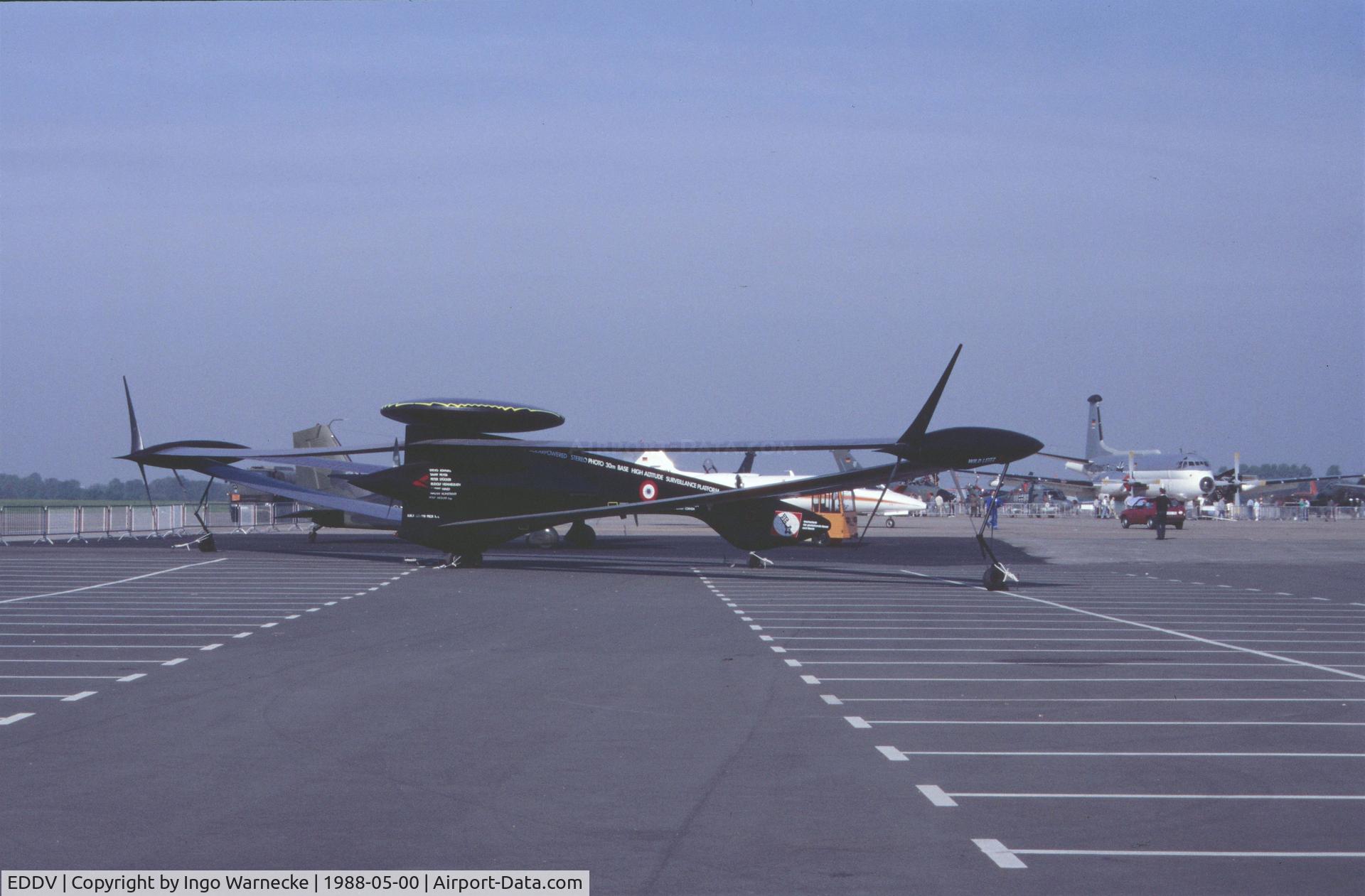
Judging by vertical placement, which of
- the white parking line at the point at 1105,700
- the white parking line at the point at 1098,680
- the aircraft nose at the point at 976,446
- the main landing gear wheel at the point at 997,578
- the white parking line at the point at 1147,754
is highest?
the aircraft nose at the point at 976,446

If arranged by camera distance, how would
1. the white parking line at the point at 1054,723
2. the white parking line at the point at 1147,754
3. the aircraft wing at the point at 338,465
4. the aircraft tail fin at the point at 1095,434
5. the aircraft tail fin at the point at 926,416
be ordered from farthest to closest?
the aircraft tail fin at the point at 1095,434 → the aircraft wing at the point at 338,465 → the aircraft tail fin at the point at 926,416 → the white parking line at the point at 1054,723 → the white parking line at the point at 1147,754

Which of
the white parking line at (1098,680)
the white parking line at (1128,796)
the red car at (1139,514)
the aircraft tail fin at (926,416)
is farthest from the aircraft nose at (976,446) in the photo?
the red car at (1139,514)

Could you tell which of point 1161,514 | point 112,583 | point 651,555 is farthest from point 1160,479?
point 112,583

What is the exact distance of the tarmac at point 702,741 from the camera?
6312 millimetres

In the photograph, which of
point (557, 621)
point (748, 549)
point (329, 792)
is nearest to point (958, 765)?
point (329, 792)

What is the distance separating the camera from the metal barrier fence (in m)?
48.7

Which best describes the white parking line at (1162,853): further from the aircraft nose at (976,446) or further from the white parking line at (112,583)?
the white parking line at (112,583)

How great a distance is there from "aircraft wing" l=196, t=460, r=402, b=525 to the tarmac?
58.9 ft

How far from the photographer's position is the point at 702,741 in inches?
371

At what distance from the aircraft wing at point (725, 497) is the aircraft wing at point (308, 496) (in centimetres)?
969

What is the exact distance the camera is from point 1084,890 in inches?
229

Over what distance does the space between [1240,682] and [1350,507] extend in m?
120

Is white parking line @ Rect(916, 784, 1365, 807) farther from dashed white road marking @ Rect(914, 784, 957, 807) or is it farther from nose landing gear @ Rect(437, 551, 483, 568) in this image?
nose landing gear @ Rect(437, 551, 483, 568)

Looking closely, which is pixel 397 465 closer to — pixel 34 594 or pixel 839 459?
pixel 34 594
